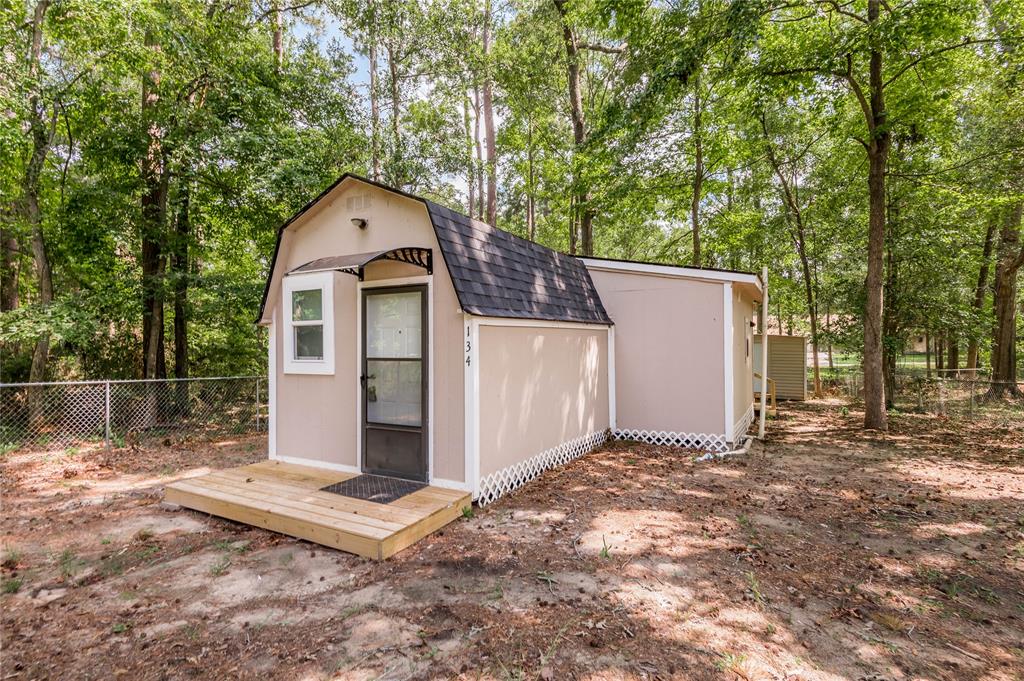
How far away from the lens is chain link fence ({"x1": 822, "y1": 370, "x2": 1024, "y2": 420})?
996cm

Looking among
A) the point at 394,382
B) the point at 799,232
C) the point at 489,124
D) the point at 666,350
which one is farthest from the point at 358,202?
the point at 799,232

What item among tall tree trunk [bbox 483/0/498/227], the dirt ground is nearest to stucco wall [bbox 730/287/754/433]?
the dirt ground

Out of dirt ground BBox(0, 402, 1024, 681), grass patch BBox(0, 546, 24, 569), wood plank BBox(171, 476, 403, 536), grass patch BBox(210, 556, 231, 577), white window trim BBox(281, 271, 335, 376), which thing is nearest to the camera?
dirt ground BBox(0, 402, 1024, 681)

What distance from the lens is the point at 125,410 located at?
777 centimetres

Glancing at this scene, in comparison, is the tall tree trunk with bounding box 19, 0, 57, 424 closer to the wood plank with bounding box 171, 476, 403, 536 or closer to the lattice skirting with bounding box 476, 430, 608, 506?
the wood plank with bounding box 171, 476, 403, 536

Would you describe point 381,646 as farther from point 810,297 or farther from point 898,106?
point 810,297

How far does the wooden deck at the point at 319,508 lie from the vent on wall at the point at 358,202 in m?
2.98

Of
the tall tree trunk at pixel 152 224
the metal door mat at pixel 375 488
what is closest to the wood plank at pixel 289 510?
the metal door mat at pixel 375 488

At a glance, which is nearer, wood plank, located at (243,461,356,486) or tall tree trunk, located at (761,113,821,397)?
wood plank, located at (243,461,356,486)

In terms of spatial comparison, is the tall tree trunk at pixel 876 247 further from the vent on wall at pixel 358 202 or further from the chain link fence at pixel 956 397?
the vent on wall at pixel 358 202

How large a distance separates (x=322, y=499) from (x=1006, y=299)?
55.5 ft

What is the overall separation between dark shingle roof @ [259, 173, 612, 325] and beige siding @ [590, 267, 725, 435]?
64 centimetres

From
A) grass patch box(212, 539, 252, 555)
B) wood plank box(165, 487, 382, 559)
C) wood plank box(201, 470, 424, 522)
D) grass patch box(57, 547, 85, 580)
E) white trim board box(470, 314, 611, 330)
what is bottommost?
grass patch box(212, 539, 252, 555)

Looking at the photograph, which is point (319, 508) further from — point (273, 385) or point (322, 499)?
point (273, 385)
